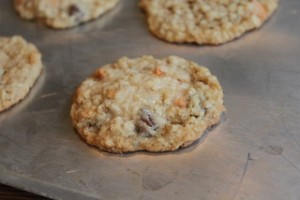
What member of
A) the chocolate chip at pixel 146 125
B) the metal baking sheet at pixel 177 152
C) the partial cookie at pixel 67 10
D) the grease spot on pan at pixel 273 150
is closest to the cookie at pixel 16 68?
the metal baking sheet at pixel 177 152

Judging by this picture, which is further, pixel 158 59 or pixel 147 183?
pixel 158 59

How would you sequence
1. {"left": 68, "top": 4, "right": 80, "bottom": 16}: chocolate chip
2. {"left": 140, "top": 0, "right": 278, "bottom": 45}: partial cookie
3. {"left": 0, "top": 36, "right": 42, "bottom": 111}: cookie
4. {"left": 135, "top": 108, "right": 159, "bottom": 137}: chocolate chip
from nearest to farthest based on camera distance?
{"left": 135, "top": 108, "right": 159, "bottom": 137}: chocolate chip → {"left": 0, "top": 36, "right": 42, "bottom": 111}: cookie → {"left": 140, "top": 0, "right": 278, "bottom": 45}: partial cookie → {"left": 68, "top": 4, "right": 80, "bottom": 16}: chocolate chip

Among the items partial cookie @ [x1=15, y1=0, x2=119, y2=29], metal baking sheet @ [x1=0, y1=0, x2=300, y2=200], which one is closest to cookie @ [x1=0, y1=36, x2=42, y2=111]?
metal baking sheet @ [x1=0, y1=0, x2=300, y2=200]

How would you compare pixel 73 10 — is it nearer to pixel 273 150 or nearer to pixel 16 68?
pixel 16 68

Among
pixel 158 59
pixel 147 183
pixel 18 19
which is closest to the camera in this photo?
pixel 147 183

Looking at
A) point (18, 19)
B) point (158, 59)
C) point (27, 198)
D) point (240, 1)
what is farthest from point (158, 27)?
point (27, 198)

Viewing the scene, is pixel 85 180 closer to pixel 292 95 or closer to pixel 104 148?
pixel 104 148

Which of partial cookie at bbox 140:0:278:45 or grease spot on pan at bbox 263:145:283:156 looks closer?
grease spot on pan at bbox 263:145:283:156

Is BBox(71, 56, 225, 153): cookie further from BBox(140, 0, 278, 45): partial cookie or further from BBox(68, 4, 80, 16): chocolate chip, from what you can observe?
BBox(68, 4, 80, 16): chocolate chip
